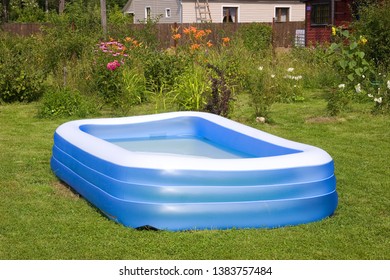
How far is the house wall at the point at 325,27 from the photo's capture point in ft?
94.9

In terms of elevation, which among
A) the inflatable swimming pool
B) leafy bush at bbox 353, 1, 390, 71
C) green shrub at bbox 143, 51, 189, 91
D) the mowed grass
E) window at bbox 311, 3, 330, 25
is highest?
window at bbox 311, 3, 330, 25

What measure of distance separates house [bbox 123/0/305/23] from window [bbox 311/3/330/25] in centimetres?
458

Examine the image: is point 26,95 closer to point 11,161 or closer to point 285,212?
point 11,161

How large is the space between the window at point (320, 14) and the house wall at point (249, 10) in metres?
7.93

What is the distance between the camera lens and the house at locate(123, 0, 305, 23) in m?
37.7

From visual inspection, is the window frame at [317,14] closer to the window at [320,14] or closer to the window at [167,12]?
the window at [320,14]

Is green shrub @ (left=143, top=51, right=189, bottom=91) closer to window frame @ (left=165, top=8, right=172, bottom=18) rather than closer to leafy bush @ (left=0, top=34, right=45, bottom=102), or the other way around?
leafy bush @ (left=0, top=34, right=45, bottom=102)

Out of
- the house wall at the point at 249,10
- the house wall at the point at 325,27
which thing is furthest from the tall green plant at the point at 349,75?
the house wall at the point at 249,10

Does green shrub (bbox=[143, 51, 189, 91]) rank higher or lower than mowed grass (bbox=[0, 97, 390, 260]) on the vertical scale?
higher

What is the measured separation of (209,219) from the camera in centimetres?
523

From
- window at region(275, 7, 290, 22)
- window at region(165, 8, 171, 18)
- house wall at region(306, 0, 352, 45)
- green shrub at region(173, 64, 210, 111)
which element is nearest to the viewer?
green shrub at region(173, 64, 210, 111)

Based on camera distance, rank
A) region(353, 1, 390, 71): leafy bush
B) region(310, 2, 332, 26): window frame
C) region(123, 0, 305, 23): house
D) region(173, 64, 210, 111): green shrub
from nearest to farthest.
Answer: region(173, 64, 210, 111): green shrub, region(353, 1, 390, 71): leafy bush, region(310, 2, 332, 26): window frame, region(123, 0, 305, 23): house

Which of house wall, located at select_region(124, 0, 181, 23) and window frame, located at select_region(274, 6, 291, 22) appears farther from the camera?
window frame, located at select_region(274, 6, 291, 22)

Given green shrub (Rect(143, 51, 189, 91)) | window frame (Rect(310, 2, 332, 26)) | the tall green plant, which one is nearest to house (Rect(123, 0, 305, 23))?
window frame (Rect(310, 2, 332, 26))
